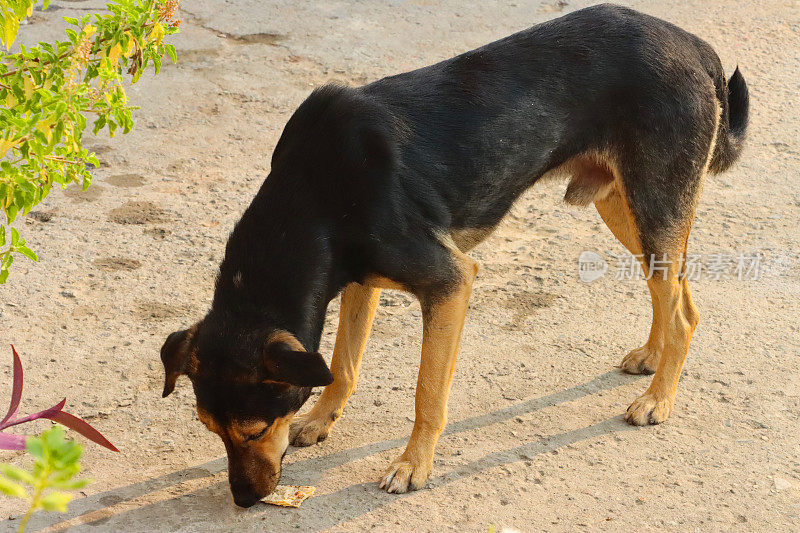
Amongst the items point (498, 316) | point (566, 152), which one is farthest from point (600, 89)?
point (498, 316)

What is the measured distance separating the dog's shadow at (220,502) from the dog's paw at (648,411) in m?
0.39

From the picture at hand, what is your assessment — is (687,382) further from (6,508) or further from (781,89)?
(781,89)

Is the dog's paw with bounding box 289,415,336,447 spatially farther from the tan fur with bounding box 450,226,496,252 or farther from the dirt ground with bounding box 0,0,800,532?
the tan fur with bounding box 450,226,496,252

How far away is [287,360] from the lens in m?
3.37

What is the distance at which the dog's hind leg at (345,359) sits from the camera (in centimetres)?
442

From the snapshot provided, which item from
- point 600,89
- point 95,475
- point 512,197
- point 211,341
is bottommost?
point 95,475

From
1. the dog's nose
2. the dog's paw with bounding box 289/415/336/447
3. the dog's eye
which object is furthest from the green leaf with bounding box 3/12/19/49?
the dog's paw with bounding box 289/415/336/447

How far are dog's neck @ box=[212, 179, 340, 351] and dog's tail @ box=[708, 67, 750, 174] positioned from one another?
2.22m

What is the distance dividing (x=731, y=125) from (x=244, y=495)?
3.12m

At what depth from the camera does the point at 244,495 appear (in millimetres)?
3732

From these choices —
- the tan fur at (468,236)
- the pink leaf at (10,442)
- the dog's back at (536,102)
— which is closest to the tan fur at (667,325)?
the dog's back at (536,102)

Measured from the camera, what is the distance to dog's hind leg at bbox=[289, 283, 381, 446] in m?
4.42

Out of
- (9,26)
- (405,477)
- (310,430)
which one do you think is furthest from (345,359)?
(9,26)

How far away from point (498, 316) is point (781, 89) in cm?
434
